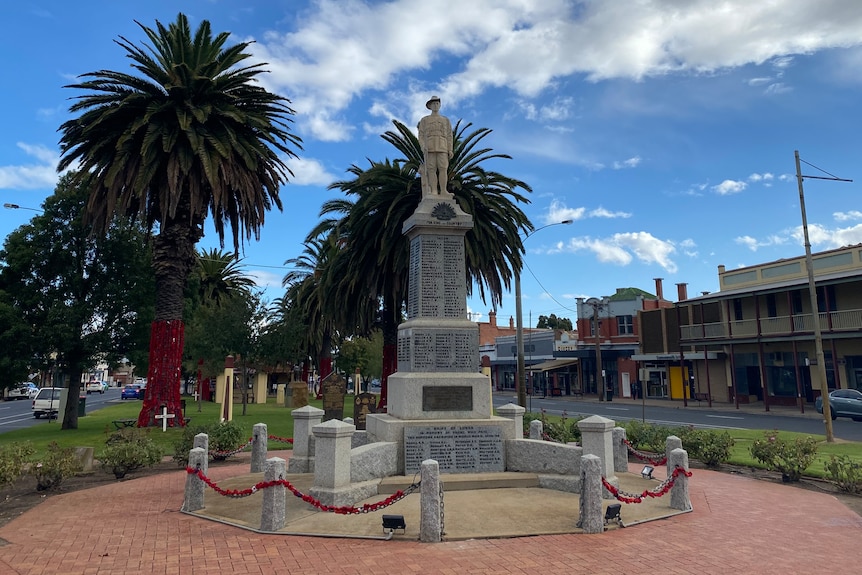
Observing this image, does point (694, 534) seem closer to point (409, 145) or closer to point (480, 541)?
point (480, 541)

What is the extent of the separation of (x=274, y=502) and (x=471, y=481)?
12.2ft

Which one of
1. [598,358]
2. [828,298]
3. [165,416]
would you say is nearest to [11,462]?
[165,416]

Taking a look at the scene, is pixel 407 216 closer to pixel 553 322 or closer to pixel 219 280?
pixel 219 280

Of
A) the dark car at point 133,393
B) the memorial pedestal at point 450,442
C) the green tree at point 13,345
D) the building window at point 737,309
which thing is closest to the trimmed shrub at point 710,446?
the memorial pedestal at point 450,442

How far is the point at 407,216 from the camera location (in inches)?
923

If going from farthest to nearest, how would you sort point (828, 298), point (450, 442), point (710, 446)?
point (828, 298), point (710, 446), point (450, 442)

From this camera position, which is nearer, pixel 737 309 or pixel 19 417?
pixel 19 417

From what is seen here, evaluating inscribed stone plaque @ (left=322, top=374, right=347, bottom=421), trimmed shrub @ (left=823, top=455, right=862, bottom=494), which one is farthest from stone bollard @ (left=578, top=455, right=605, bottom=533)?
inscribed stone plaque @ (left=322, top=374, right=347, bottom=421)

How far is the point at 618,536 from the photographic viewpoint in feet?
25.0

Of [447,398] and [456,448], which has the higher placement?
[447,398]

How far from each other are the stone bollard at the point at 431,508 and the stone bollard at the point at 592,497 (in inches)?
81.9

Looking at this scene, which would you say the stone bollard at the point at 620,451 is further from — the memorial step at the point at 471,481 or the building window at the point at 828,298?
the building window at the point at 828,298

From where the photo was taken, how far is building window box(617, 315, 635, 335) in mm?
56688

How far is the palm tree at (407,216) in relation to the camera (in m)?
23.6
